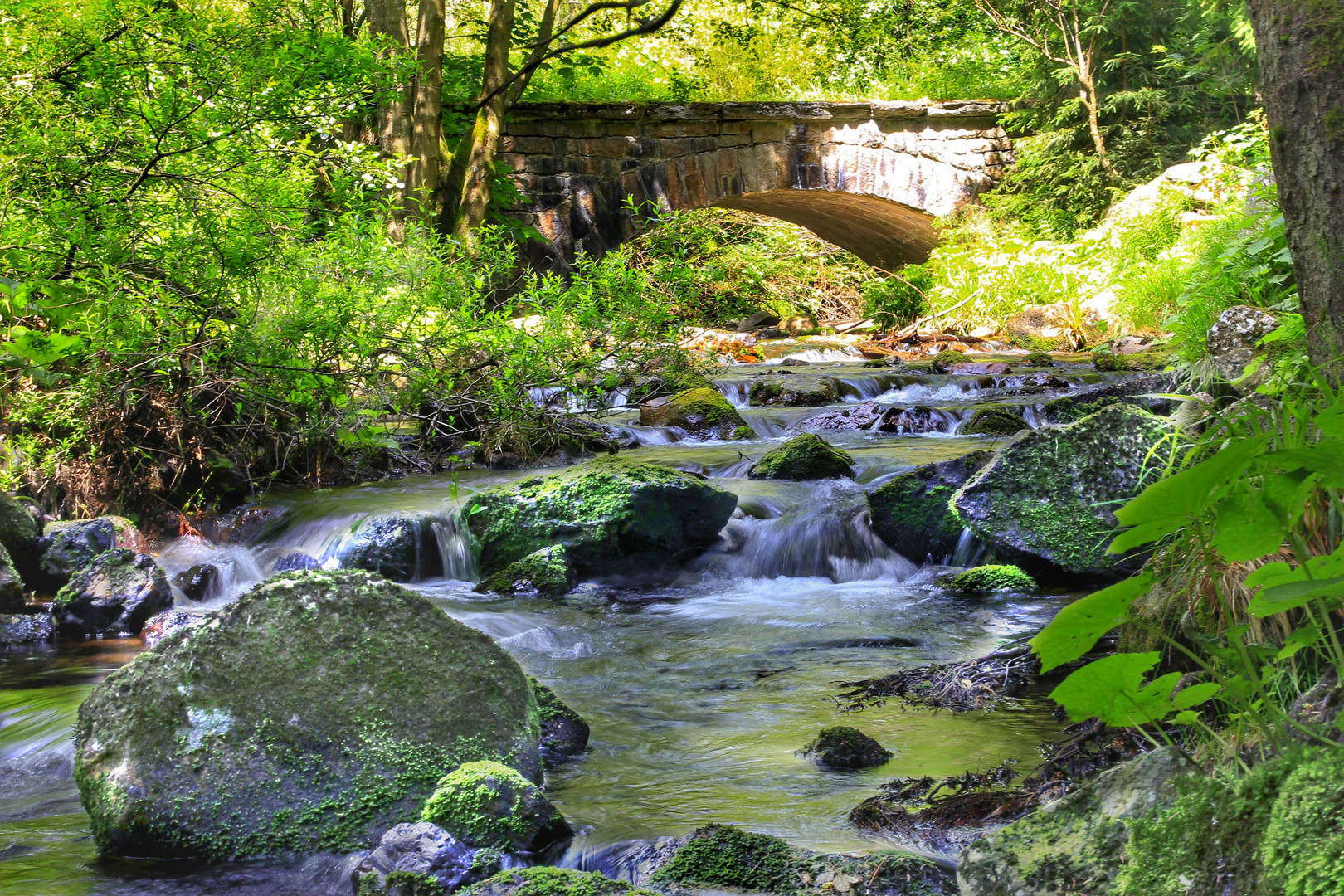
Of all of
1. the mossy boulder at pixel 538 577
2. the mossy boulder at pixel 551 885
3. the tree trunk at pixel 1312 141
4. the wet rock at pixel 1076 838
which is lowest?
the mossy boulder at pixel 538 577

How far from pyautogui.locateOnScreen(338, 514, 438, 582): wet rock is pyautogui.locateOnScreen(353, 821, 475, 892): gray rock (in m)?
3.26

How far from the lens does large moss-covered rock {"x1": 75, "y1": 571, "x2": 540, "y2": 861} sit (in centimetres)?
222

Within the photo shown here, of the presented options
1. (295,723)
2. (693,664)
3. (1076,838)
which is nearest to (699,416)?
(693,664)

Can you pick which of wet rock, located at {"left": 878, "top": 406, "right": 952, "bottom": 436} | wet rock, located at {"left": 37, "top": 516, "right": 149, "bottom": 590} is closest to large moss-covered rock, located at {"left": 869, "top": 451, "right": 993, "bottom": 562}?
wet rock, located at {"left": 878, "top": 406, "right": 952, "bottom": 436}

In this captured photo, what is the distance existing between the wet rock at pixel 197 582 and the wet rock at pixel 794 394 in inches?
212

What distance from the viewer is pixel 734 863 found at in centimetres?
199

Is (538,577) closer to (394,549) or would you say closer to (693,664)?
(394,549)

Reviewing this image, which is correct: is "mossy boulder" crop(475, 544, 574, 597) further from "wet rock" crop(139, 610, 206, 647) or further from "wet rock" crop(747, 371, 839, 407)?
"wet rock" crop(747, 371, 839, 407)

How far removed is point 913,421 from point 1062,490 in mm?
3740

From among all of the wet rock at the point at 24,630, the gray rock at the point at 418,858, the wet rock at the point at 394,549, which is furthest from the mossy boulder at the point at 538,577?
the gray rock at the point at 418,858

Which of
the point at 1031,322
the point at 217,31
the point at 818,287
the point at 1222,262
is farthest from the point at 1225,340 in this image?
the point at 818,287

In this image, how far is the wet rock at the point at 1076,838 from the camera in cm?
141

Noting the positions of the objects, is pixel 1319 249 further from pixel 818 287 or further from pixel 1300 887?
pixel 818 287

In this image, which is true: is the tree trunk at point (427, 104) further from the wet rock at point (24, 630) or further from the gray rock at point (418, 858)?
the gray rock at point (418, 858)
